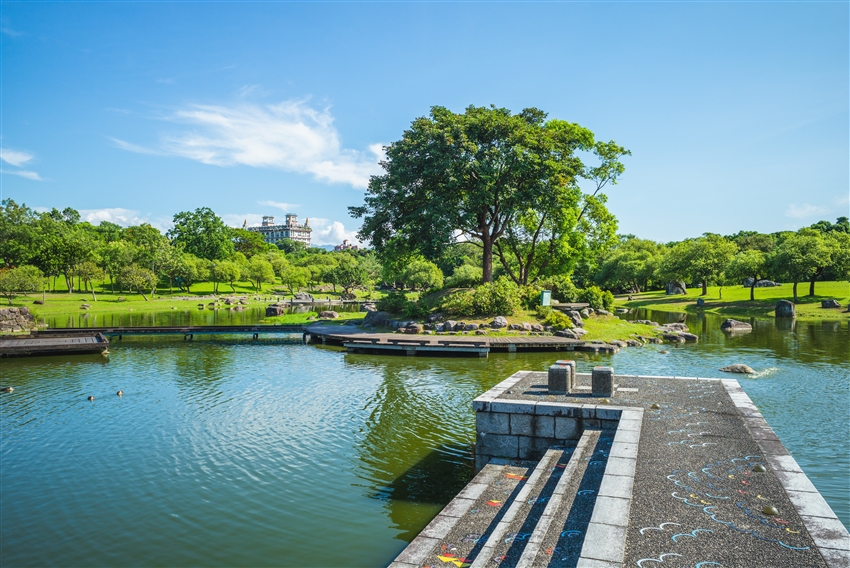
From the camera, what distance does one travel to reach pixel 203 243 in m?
118

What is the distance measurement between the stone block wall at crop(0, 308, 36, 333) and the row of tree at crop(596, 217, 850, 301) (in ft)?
240

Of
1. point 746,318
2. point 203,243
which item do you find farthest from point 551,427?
point 203,243

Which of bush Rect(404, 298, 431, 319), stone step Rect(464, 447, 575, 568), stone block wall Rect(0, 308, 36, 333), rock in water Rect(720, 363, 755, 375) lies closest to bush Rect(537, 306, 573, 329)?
bush Rect(404, 298, 431, 319)

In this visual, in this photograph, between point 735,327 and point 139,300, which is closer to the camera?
point 735,327

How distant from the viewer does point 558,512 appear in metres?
7.86

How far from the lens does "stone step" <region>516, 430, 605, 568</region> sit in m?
6.60

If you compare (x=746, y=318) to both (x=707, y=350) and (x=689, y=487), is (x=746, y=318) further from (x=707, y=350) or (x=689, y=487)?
(x=689, y=487)

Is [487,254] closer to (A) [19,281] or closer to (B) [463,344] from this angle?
(B) [463,344]

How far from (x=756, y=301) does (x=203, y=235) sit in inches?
4098

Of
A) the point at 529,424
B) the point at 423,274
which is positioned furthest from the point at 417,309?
the point at 423,274

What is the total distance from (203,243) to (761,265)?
103m

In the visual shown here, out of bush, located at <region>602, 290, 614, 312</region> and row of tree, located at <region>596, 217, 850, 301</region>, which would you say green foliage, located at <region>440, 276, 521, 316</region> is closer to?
bush, located at <region>602, 290, 614, 312</region>

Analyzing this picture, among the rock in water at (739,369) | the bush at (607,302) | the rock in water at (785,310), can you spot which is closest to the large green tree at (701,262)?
the rock in water at (785,310)

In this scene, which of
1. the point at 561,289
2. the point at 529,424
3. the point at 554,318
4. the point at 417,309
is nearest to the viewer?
the point at 529,424
